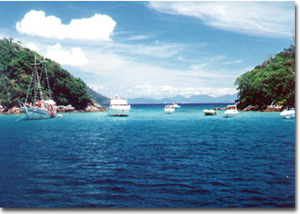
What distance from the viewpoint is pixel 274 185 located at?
576cm

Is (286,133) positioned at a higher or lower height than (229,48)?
lower

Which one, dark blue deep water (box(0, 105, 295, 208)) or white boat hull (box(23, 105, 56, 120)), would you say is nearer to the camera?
dark blue deep water (box(0, 105, 295, 208))

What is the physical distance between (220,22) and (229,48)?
2.52 feet

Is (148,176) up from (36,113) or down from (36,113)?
down

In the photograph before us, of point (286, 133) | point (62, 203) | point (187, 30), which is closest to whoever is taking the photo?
point (62, 203)

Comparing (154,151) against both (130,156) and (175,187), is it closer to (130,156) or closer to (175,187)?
(130,156)

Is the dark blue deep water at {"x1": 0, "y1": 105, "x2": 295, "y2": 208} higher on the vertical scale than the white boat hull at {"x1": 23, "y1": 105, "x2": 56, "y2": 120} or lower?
lower

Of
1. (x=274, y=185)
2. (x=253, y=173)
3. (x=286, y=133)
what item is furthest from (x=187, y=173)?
(x=286, y=133)

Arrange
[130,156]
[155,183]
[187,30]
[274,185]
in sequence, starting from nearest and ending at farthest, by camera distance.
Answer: [274,185] < [155,183] < [187,30] < [130,156]

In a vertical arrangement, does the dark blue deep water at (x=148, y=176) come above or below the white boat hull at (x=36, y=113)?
below

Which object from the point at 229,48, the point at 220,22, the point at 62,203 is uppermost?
the point at 220,22

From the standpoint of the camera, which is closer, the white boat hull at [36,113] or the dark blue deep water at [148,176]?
the dark blue deep water at [148,176]

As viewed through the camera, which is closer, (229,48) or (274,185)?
(274,185)

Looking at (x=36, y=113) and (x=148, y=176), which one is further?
(x=36, y=113)
